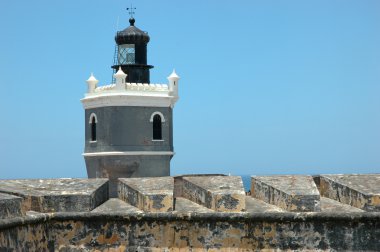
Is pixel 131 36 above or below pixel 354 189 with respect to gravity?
above

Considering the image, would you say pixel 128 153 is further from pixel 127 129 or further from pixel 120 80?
pixel 120 80

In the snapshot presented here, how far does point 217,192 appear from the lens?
12.8 meters

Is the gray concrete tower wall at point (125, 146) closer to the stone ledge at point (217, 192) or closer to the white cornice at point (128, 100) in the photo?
the white cornice at point (128, 100)

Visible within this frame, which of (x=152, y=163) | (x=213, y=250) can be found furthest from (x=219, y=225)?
(x=152, y=163)

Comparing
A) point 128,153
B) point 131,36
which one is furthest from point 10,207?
point 131,36

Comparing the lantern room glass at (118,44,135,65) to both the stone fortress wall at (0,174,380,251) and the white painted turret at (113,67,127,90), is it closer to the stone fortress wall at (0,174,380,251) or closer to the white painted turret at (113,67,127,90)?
the white painted turret at (113,67,127,90)

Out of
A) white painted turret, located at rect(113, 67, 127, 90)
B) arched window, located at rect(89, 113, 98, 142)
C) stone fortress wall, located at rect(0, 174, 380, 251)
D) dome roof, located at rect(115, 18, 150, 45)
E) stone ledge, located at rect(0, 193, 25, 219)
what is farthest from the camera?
dome roof, located at rect(115, 18, 150, 45)

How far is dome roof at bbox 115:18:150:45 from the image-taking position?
960 inches

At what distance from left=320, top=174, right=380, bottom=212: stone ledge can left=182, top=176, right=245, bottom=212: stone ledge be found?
177 cm

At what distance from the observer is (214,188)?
43.1ft

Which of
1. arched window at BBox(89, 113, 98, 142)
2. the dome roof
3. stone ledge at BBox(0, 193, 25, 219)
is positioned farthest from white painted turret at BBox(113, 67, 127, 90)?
stone ledge at BBox(0, 193, 25, 219)

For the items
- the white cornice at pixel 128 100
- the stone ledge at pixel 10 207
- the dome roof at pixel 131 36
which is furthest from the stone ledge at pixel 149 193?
the dome roof at pixel 131 36

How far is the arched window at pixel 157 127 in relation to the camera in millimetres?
23234

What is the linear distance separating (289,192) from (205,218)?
1636 millimetres
